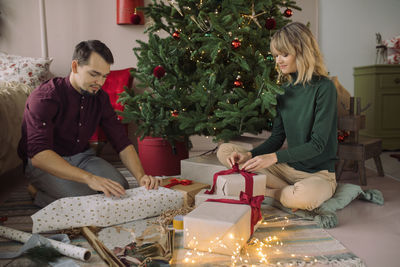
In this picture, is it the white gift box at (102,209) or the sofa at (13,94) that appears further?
the sofa at (13,94)

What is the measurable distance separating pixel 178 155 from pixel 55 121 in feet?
3.21

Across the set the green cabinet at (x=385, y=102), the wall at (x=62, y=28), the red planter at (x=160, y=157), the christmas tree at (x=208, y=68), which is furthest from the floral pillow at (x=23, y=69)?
the green cabinet at (x=385, y=102)

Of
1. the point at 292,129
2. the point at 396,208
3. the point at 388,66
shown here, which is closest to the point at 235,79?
the point at 292,129

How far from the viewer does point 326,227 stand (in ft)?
4.77

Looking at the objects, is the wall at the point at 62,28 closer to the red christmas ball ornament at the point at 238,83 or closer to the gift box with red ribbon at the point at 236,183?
the red christmas ball ornament at the point at 238,83

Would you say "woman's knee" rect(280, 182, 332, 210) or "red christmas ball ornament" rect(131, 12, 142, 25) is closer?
"woman's knee" rect(280, 182, 332, 210)

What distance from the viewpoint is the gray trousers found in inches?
63.0

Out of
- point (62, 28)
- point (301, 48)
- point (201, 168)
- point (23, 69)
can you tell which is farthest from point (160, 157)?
point (62, 28)

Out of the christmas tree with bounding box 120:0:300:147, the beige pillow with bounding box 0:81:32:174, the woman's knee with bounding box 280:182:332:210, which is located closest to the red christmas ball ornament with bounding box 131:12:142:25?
the christmas tree with bounding box 120:0:300:147

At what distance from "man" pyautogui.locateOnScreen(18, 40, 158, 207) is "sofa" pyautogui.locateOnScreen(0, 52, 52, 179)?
0.43 meters

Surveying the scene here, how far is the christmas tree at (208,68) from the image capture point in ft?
6.17

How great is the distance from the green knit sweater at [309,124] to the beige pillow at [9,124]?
1.45 meters

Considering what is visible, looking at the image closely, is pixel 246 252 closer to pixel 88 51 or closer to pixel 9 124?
pixel 88 51

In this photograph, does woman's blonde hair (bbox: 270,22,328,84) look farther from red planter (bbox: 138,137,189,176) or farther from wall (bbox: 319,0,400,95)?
wall (bbox: 319,0,400,95)
